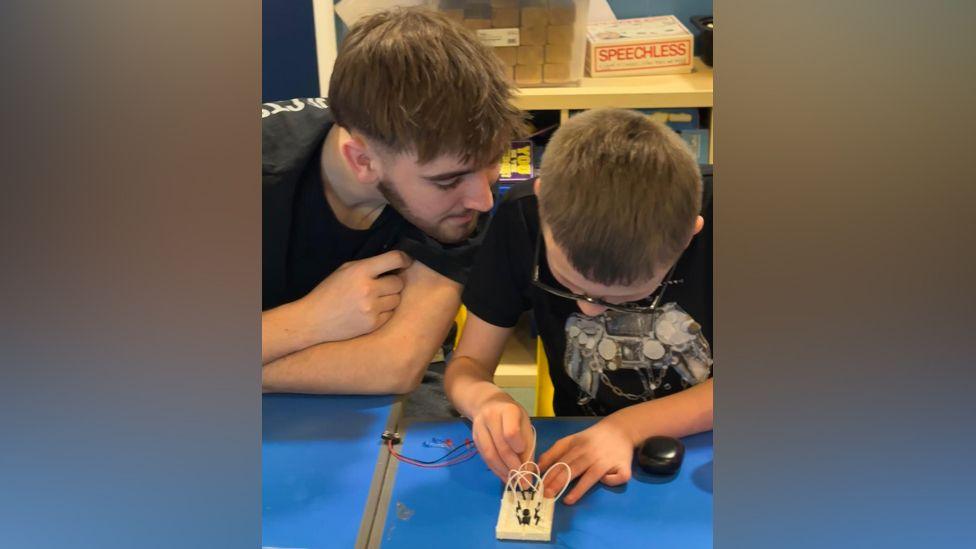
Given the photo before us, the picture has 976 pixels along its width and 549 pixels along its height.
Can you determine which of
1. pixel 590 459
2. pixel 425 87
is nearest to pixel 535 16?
pixel 425 87

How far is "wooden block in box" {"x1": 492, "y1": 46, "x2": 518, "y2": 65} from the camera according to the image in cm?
87

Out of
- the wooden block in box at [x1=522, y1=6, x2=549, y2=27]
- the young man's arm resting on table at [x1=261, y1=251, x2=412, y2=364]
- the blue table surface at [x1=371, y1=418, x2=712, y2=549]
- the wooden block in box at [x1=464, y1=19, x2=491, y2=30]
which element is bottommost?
the blue table surface at [x1=371, y1=418, x2=712, y2=549]

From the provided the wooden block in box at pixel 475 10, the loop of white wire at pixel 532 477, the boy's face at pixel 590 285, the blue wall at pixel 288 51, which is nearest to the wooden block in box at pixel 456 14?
the wooden block in box at pixel 475 10

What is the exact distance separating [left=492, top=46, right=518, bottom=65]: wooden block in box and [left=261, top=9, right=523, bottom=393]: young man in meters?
0.01

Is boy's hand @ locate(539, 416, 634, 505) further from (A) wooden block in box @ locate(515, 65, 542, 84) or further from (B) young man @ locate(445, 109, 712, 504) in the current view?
(A) wooden block in box @ locate(515, 65, 542, 84)

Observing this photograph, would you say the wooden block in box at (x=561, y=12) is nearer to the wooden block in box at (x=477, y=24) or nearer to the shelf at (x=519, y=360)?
the wooden block in box at (x=477, y=24)

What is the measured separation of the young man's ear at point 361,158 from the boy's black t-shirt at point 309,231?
0.10ft

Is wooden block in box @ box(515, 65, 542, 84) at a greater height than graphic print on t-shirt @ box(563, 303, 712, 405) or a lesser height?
greater

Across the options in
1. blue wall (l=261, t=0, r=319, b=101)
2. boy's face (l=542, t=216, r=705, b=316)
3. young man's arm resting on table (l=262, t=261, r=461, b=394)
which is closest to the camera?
blue wall (l=261, t=0, r=319, b=101)

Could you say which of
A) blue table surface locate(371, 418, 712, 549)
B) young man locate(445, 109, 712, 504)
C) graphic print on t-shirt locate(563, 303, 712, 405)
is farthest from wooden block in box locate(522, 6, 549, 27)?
blue table surface locate(371, 418, 712, 549)

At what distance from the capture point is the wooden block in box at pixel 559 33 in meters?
0.89

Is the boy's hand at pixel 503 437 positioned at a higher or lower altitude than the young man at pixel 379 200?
lower
